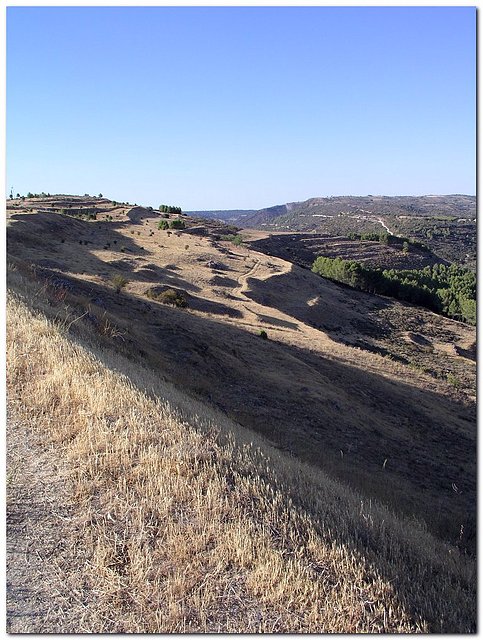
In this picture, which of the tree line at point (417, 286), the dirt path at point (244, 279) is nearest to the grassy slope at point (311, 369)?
the dirt path at point (244, 279)

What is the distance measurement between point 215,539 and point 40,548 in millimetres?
1422

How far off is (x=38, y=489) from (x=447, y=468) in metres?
12.7

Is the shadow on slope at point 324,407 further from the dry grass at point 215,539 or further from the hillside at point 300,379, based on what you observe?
the dry grass at point 215,539

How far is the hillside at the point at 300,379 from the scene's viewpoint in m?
6.18

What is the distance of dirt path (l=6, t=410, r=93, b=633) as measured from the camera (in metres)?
3.30

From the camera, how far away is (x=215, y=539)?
3.99 meters

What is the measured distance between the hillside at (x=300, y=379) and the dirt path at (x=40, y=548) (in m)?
0.38

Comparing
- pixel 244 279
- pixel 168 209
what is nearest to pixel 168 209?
pixel 168 209

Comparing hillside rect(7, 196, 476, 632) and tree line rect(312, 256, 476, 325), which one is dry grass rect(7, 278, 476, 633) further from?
tree line rect(312, 256, 476, 325)

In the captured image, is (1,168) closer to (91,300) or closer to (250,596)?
(250,596)

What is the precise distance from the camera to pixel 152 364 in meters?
12.9

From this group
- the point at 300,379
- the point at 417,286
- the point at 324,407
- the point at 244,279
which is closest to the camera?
the point at 324,407

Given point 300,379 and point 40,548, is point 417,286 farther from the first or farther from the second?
point 40,548

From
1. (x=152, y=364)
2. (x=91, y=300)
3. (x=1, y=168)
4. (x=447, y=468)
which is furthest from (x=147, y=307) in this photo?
(x=1, y=168)
